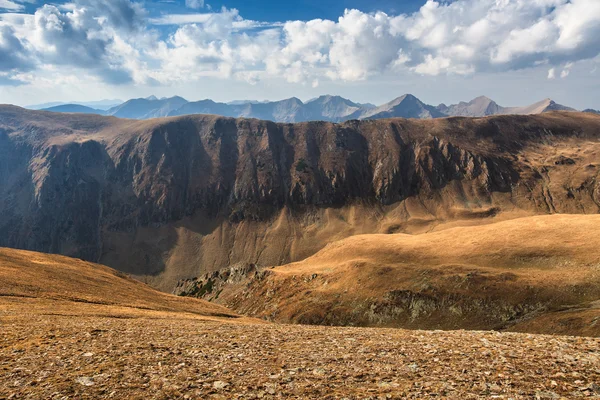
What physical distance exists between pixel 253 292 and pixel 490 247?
65.6 metres

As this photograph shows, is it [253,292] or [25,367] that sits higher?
[25,367]

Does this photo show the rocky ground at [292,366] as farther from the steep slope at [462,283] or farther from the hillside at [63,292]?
the steep slope at [462,283]

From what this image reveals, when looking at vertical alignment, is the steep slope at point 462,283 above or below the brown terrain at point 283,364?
below

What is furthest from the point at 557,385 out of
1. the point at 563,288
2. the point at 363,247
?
the point at 363,247

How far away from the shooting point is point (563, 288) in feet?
174

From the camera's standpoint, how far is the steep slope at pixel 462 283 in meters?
52.1

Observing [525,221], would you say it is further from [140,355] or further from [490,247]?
[140,355]

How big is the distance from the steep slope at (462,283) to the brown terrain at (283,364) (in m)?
36.5

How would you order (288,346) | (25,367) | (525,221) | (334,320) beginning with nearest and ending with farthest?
1. (25,367)
2. (288,346)
3. (334,320)
4. (525,221)

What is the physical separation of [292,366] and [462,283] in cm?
5881

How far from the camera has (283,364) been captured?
13438 mm

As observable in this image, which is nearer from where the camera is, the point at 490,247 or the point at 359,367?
the point at 359,367

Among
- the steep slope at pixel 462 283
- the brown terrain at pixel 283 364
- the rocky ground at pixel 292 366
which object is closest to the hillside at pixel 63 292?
Result: the brown terrain at pixel 283 364

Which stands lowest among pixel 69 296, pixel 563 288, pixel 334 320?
pixel 334 320
